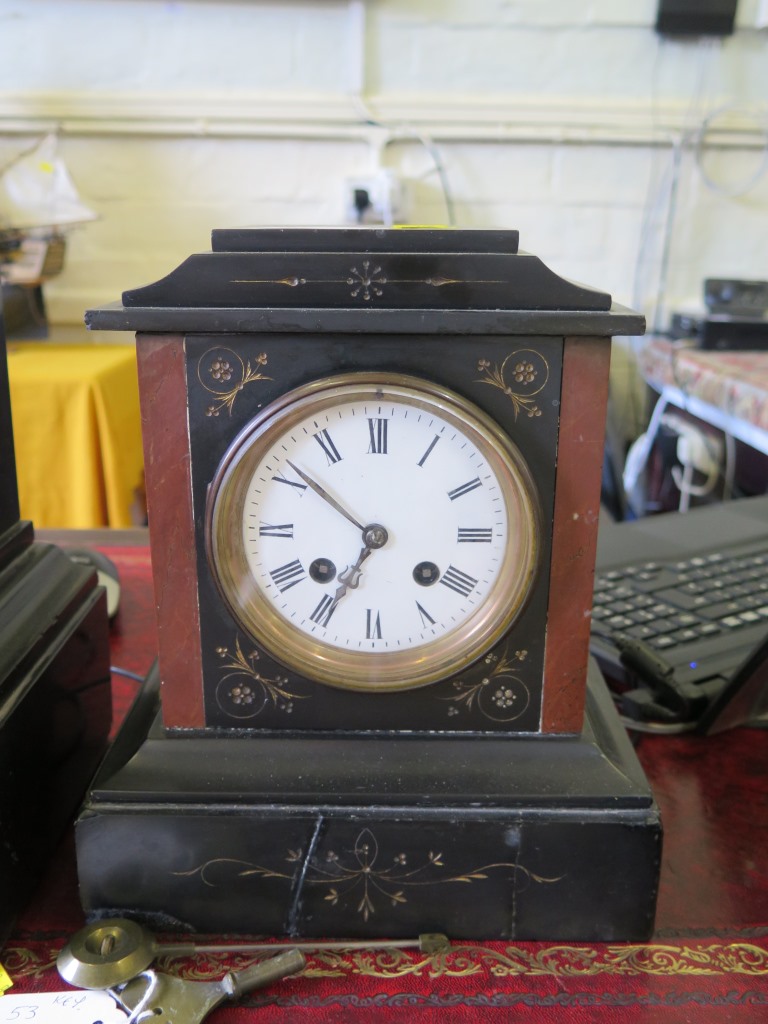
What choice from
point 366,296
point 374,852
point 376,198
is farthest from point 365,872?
point 376,198

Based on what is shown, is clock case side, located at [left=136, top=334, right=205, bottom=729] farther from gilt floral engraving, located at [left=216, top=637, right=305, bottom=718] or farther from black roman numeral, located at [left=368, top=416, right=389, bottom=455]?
black roman numeral, located at [left=368, top=416, right=389, bottom=455]

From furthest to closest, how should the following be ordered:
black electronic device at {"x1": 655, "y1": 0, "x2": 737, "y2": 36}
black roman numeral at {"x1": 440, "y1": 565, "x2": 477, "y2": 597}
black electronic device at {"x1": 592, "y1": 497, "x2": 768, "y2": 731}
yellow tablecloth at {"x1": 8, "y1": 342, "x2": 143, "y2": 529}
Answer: black electronic device at {"x1": 655, "y1": 0, "x2": 737, "y2": 36} → yellow tablecloth at {"x1": 8, "y1": 342, "x2": 143, "y2": 529} → black electronic device at {"x1": 592, "y1": 497, "x2": 768, "y2": 731} → black roman numeral at {"x1": 440, "y1": 565, "x2": 477, "y2": 597}

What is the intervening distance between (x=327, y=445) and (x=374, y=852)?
0.87 ft

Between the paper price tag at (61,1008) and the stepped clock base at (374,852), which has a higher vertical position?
the stepped clock base at (374,852)

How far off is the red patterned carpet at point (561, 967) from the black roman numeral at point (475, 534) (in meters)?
0.26

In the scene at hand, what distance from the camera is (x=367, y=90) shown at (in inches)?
95.3

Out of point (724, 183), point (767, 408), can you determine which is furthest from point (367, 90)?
point (767, 408)

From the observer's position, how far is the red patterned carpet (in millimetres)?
519

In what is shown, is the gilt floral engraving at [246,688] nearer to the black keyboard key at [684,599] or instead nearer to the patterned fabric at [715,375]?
the black keyboard key at [684,599]

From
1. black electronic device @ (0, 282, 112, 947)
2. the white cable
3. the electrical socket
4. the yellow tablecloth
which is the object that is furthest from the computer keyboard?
the white cable

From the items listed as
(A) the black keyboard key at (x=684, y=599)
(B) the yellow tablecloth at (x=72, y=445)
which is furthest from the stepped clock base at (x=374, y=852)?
(B) the yellow tablecloth at (x=72, y=445)

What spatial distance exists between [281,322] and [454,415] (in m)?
0.12

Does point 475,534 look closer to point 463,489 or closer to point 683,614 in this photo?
point 463,489

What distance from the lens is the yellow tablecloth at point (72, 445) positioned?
2010mm
